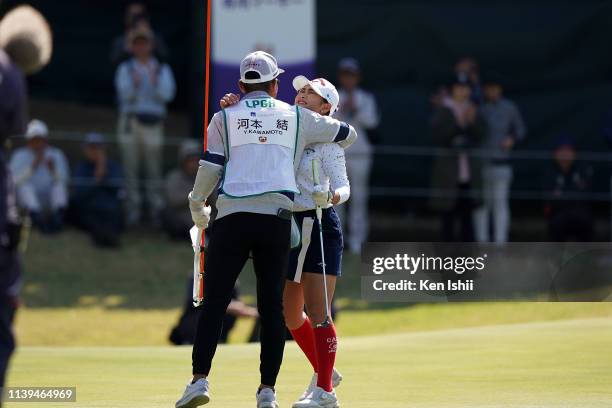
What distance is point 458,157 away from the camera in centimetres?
1795

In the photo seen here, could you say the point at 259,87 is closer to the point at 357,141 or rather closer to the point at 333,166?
the point at 333,166

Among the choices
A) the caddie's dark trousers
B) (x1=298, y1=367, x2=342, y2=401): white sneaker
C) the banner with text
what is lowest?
(x1=298, y1=367, x2=342, y2=401): white sneaker

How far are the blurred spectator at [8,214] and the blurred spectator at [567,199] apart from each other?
11.4 meters

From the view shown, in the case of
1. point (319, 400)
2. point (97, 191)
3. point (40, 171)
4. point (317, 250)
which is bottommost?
point (319, 400)

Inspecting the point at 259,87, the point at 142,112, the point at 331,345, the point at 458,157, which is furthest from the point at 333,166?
the point at 142,112

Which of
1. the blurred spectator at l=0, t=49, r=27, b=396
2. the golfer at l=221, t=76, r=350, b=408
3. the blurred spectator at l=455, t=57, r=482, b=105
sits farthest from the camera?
the blurred spectator at l=455, t=57, r=482, b=105

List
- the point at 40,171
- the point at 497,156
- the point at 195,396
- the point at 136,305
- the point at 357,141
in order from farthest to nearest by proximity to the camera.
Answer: the point at 497,156 → the point at 357,141 → the point at 40,171 → the point at 136,305 → the point at 195,396

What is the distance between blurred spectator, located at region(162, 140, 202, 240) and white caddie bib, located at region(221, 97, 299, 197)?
362 inches

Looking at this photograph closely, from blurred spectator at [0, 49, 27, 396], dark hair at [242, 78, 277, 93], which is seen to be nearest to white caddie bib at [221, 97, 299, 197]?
dark hair at [242, 78, 277, 93]

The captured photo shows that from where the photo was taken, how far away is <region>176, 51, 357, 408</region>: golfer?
823 cm

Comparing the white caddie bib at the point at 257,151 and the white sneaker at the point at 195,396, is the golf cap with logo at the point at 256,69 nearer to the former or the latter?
the white caddie bib at the point at 257,151

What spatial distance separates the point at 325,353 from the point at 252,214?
1019 mm

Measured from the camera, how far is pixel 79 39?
70.1 feet

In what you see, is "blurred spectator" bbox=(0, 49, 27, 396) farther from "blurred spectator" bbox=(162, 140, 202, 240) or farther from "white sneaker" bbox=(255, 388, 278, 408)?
"blurred spectator" bbox=(162, 140, 202, 240)
